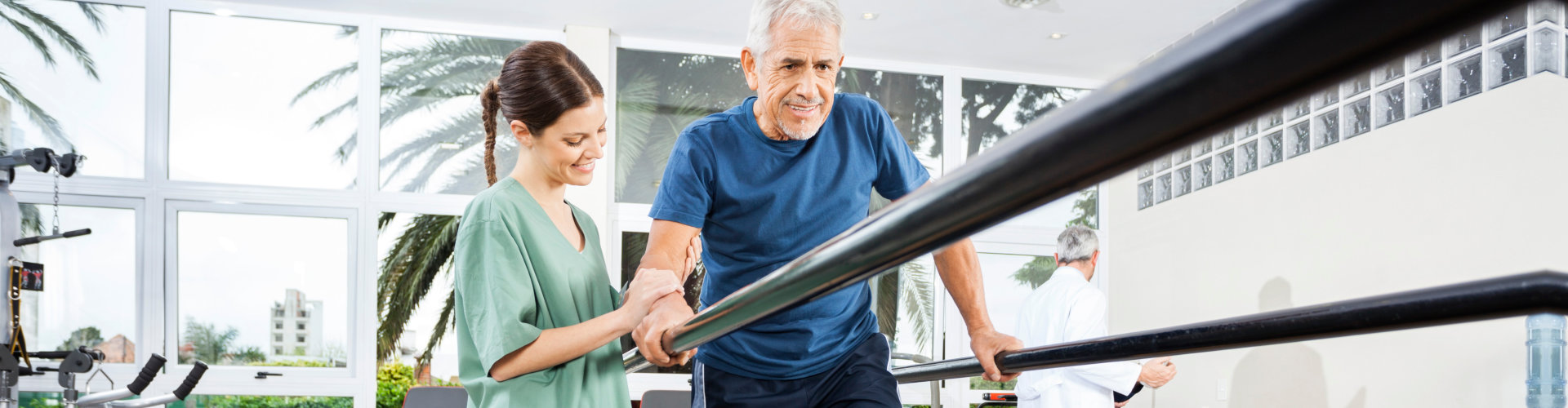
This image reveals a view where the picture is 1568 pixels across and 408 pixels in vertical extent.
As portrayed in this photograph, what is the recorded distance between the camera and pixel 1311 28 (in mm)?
229

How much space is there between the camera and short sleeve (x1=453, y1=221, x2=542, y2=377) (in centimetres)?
131

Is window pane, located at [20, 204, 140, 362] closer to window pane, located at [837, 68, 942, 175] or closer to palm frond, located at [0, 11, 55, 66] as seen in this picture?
palm frond, located at [0, 11, 55, 66]

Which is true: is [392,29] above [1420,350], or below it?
above

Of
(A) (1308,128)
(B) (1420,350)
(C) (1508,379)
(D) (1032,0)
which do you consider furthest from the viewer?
(D) (1032,0)

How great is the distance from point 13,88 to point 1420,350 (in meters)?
7.71

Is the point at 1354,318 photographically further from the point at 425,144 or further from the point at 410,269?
the point at 425,144

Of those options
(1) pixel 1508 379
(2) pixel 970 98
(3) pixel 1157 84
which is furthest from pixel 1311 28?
(2) pixel 970 98

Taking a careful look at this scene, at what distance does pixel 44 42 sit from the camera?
6.17m

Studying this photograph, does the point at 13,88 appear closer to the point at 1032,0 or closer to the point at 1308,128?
the point at 1032,0

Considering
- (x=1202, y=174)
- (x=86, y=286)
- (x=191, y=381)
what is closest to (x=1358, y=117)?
(x=1202, y=174)

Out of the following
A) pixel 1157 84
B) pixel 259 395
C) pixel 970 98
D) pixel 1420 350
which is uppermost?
pixel 970 98

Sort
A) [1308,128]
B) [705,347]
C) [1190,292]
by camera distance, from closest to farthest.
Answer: [705,347] < [1308,128] < [1190,292]

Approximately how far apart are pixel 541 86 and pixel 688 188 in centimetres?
27

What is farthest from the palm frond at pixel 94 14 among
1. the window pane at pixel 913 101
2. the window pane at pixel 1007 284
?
the window pane at pixel 1007 284
